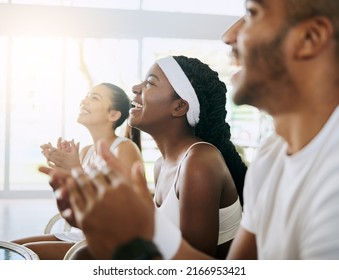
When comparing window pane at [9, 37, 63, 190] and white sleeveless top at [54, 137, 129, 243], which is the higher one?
window pane at [9, 37, 63, 190]

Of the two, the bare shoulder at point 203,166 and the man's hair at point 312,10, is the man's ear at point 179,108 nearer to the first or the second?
the bare shoulder at point 203,166

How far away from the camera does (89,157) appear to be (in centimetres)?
173

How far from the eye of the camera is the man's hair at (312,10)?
1.74 feet

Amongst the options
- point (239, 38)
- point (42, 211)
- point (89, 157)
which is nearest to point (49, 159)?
point (89, 157)

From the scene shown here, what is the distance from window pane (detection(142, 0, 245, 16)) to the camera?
8.85ft

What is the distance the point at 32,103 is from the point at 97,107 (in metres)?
2.37

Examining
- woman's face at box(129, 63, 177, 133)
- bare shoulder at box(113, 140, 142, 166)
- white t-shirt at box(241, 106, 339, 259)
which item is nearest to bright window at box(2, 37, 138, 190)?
bare shoulder at box(113, 140, 142, 166)

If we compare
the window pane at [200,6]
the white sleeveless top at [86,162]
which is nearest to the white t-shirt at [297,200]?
the white sleeveless top at [86,162]

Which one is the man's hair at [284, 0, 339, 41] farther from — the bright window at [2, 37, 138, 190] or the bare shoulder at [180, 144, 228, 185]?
the bright window at [2, 37, 138, 190]

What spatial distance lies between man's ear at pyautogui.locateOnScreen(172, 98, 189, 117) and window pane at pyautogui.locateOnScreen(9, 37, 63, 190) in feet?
7.25

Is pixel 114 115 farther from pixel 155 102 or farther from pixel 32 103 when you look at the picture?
pixel 32 103

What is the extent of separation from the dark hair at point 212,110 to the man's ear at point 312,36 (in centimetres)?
63

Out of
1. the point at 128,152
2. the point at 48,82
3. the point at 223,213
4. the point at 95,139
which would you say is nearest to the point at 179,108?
the point at 223,213

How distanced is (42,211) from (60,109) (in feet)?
3.66
